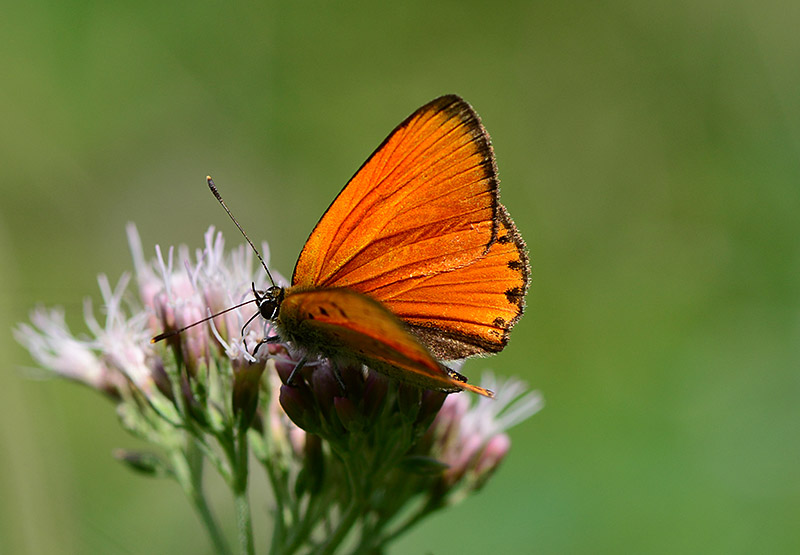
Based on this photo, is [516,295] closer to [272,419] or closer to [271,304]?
[271,304]

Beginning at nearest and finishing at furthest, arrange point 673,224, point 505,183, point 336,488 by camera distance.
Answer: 1. point 336,488
2. point 673,224
3. point 505,183

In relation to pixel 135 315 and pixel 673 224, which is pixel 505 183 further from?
pixel 135 315

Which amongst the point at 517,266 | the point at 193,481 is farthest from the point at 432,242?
the point at 193,481

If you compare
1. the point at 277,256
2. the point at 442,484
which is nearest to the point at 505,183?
the point at 277,256

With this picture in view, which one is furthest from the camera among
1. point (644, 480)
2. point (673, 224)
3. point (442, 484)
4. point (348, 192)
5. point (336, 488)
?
point (673, 224)

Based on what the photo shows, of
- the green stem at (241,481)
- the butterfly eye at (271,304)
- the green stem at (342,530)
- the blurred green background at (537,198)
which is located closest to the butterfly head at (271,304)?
the butterfly eye at (271,304)

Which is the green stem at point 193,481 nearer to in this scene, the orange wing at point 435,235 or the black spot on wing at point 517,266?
the orange wing at point 435,235
